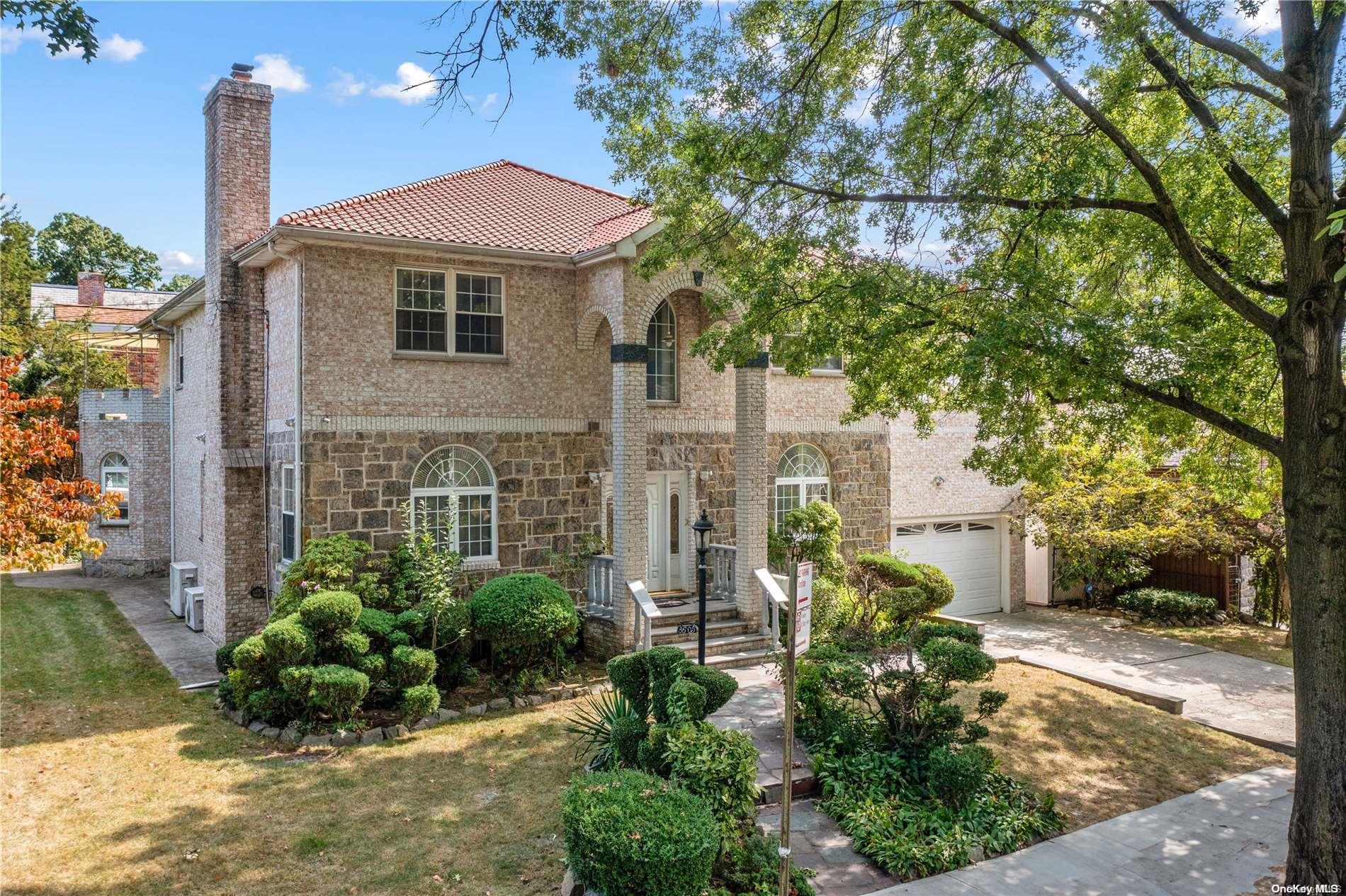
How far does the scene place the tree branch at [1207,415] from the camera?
8211 mm

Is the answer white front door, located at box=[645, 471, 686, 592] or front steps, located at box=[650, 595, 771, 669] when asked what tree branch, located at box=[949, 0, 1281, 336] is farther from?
white front door, located at box=[645, 471, 686, 592]

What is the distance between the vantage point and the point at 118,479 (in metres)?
25.5

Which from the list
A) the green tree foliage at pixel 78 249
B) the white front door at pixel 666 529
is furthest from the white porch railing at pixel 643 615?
the green tree foliage at pixel 78 249

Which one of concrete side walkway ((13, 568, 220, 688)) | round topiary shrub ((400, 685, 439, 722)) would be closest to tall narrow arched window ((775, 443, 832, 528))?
round topiary shrub ((400, 685, 439, 722))

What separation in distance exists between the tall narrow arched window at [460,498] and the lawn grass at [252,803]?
341 centimetres

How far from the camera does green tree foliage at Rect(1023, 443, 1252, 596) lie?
1734 cm

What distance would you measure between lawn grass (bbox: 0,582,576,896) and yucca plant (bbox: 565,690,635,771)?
251 millimetres

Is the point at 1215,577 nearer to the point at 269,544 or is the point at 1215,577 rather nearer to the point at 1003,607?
the point at 1003,607

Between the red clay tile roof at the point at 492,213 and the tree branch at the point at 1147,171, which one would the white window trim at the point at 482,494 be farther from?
the tree branch at the point at 1147,171

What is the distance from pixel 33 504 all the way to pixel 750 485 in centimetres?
994

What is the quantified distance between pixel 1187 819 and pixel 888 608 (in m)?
7.22

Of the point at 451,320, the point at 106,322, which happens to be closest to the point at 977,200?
the point at 451,320

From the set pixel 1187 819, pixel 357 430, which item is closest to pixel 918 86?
pixel 1187 819

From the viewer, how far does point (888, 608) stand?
15836mm
